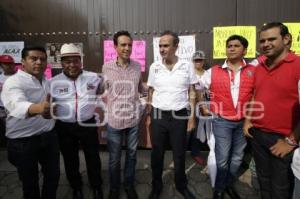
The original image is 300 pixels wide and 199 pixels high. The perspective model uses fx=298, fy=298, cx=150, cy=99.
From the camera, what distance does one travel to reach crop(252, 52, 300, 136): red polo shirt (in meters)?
2.49

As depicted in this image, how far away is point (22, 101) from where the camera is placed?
2580mm

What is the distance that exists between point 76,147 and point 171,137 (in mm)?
1120

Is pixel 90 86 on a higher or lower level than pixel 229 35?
lower

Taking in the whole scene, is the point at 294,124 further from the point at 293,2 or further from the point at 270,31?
the point at 293,2

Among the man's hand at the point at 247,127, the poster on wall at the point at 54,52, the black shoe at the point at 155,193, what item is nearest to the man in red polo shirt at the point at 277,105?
the man's hand at the point at 247,127

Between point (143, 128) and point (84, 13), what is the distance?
85.7 inches

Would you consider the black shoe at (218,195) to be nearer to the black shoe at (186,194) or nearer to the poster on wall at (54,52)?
the black shoe at (186,194)

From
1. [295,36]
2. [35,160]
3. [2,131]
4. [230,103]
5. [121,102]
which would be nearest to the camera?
[35,160]

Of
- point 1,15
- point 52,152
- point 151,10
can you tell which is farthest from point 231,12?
point 1,15

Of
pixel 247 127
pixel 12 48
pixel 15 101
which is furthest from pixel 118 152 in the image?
pixel 12 48

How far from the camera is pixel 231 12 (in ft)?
15.6

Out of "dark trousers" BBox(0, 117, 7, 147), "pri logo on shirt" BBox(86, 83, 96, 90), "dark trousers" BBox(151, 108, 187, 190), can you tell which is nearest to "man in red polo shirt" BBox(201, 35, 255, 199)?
"dark trousers" BBox(151, 108, 187, 190)

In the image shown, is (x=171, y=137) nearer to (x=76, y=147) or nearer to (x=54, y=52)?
(x=76, y=147)

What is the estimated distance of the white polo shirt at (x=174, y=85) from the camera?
3.36m
